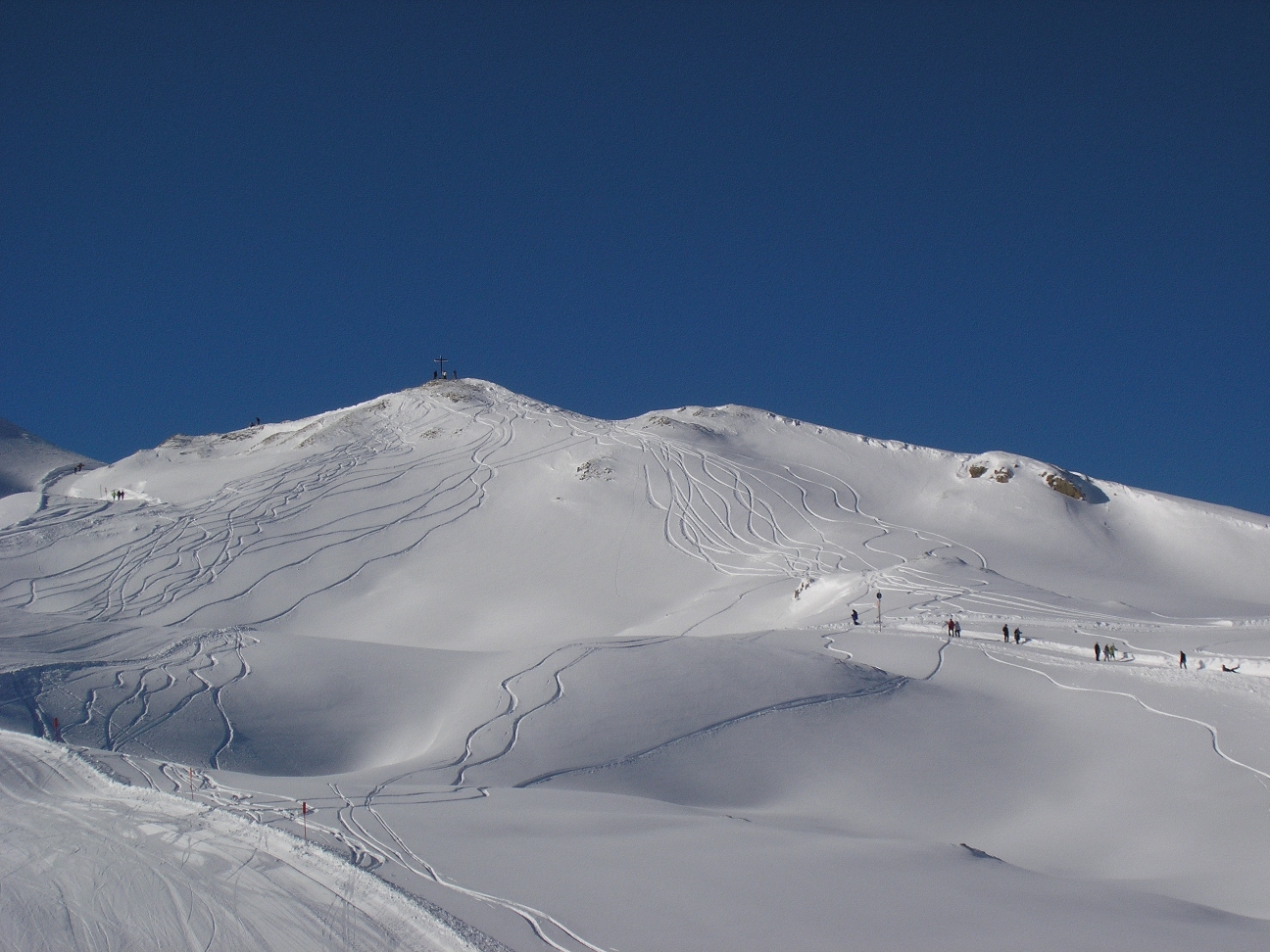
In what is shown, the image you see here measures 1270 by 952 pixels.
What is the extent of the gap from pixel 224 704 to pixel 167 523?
28.5m

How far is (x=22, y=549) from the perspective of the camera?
140ft

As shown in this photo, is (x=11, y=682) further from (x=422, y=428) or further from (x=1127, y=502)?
(x=1127, y=502)

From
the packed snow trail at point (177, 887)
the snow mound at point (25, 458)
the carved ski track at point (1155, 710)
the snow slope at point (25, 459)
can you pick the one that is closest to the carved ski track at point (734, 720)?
the carved ski track at point (1155, 710)

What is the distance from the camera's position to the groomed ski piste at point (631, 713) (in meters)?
10.8

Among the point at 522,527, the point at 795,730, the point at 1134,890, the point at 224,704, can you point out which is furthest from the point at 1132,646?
the point at 522,527

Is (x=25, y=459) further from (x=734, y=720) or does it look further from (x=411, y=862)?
(x=411, y=862)

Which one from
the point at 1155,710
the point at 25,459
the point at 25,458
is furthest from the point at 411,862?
the point at 25,458

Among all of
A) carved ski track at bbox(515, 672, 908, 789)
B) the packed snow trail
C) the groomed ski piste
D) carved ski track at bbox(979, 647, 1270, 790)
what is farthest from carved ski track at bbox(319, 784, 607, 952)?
carved ski track at bbox(979, 647, 1270, 790)

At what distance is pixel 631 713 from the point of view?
2034 cm

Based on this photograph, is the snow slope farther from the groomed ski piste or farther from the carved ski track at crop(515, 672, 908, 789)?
the carved ski track at crop(515, 672, 908, 789)

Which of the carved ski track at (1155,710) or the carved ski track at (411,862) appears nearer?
the carved ski track at (411,862)

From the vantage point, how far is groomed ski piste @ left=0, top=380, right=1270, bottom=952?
1081 cm

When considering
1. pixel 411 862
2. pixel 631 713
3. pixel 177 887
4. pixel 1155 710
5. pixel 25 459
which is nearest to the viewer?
pixel 177 887

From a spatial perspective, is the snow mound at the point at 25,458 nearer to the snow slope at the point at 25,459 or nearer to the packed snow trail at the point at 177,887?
the snow slope at the point at 25,459
